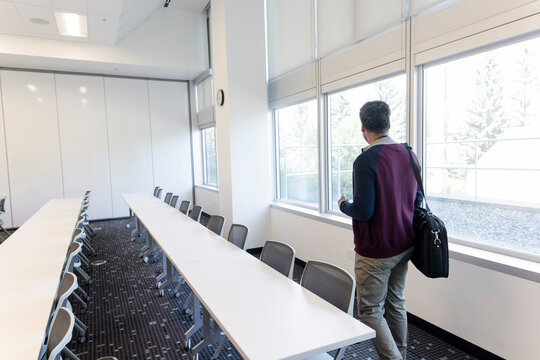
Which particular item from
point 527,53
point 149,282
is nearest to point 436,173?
point 527,53

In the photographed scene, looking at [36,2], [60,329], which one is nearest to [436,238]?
[60,329]

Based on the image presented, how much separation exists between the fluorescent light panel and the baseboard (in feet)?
20.9

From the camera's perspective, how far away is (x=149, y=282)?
14.1 feet

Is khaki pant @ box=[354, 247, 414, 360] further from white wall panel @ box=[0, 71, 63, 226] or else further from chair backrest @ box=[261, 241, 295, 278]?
white wall panel @ box=[0, 71, 63, 226]

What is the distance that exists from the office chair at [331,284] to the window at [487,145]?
1409mm

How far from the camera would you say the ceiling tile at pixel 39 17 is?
5.12 meters

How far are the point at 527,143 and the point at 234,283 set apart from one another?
2.25 metres

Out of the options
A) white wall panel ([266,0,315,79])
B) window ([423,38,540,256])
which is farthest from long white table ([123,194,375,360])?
white wall panel ([266,0,315,79])

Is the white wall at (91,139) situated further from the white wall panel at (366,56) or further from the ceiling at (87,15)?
the white wall panel at (366,56)

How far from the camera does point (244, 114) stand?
523cm

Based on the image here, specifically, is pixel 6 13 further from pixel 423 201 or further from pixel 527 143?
pixel 527 143

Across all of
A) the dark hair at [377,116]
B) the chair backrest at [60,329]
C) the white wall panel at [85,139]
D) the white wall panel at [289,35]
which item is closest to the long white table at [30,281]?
the chair backrest at [60,329]

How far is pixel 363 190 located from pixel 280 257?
0.92 meters

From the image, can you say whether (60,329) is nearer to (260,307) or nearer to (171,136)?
(260,307)
